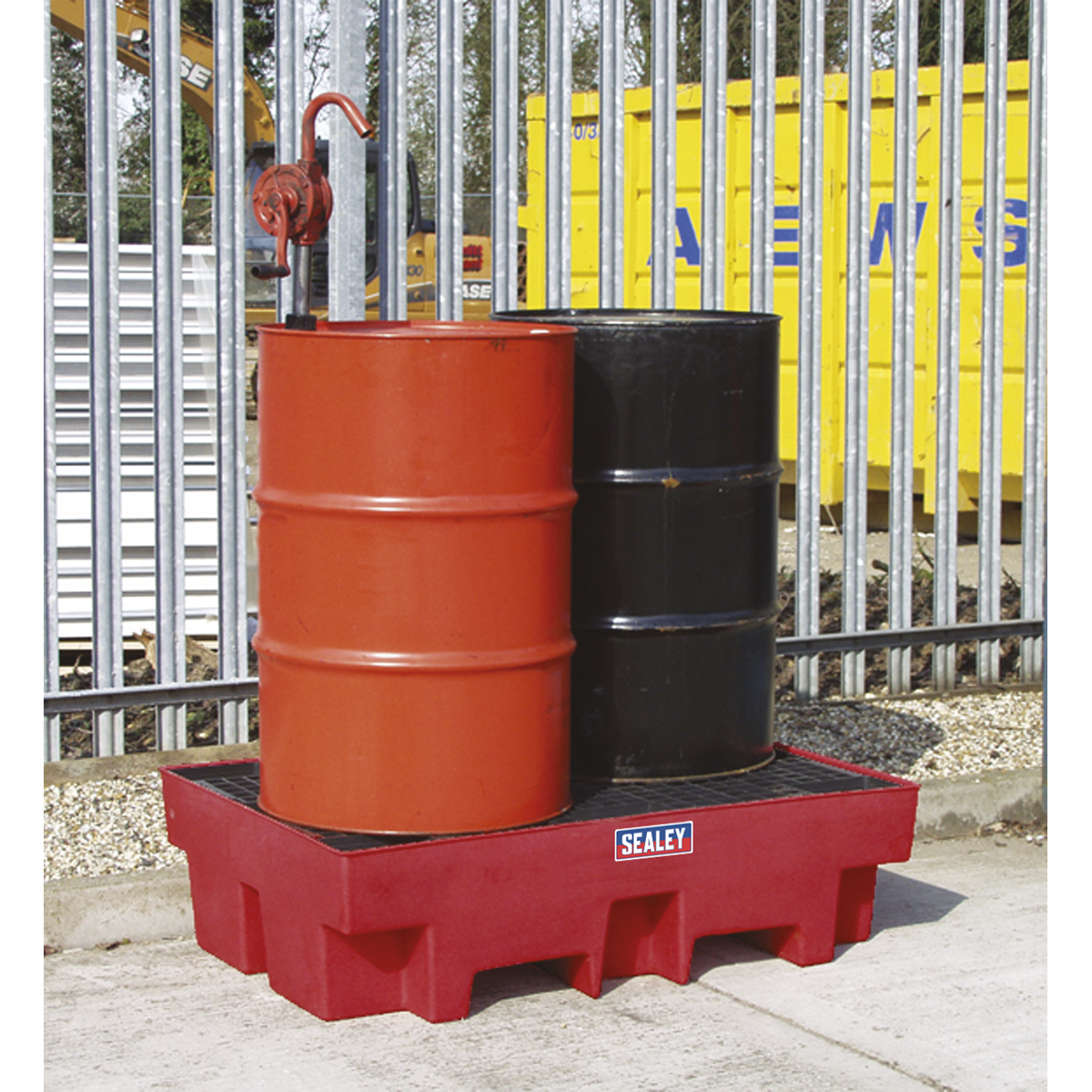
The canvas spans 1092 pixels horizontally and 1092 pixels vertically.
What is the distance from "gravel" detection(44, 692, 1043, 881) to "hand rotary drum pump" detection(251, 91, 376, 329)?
5.18 ft

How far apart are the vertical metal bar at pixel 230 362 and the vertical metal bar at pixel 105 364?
32 centimetres

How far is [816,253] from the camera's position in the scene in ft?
19.3

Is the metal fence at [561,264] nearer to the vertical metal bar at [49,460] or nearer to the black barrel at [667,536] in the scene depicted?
the vertical metal bar at [49,460]

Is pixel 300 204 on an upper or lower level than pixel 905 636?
→ upper

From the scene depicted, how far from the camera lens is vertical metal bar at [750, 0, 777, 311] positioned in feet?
18.6

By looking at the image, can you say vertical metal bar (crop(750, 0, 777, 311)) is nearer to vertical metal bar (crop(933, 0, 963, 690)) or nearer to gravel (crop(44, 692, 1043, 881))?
vertical metal bar (crop(933, 0, 963, 690))

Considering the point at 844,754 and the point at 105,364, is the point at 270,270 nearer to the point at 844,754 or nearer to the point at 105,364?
the point at 105,364

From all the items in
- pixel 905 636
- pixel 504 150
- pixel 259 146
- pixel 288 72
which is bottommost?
pixel 905 636

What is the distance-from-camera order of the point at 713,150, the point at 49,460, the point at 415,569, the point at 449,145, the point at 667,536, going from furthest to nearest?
the point at 713,150
the point at 449,145
the point at 49,460
the point at 667,536
the point at 415,569

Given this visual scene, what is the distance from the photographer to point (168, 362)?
5012mm

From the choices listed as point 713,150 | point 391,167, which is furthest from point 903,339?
point 391,167

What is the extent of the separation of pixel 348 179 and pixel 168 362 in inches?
32.5

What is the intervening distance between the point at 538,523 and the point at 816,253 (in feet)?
9.16
